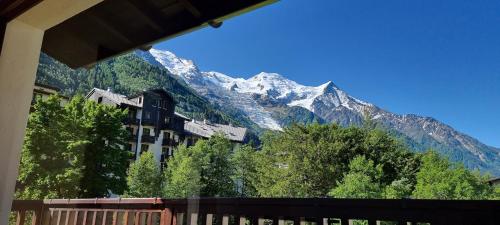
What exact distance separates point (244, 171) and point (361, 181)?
6061 millimetres

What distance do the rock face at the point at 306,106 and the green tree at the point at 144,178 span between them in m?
47.2

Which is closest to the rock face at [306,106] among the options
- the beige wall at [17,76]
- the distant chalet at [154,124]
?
the distant chalet at [154,124]

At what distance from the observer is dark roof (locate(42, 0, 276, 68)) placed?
1089 mm

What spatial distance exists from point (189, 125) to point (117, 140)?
1371cm

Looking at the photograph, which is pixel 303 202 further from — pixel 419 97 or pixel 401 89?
pixel 419 97

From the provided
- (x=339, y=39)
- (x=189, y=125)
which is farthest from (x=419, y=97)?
(x=189, y=125)

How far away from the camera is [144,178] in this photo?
51.4ft

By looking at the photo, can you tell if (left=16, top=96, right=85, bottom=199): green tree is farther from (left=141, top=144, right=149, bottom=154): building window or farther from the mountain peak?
the mountain peak

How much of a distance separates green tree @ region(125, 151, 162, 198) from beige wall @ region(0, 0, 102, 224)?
14525mm

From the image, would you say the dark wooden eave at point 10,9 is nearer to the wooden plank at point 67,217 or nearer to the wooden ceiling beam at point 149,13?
the wooden ceiling beam at point 149,13

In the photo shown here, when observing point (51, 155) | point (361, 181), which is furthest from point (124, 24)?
point (361, 181)

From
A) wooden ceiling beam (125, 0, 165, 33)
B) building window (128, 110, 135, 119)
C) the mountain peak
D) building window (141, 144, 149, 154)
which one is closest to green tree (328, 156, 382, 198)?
building window (141, 144, 149, 154)

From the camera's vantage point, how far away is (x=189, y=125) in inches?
966

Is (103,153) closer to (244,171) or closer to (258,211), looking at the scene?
(244,171)
